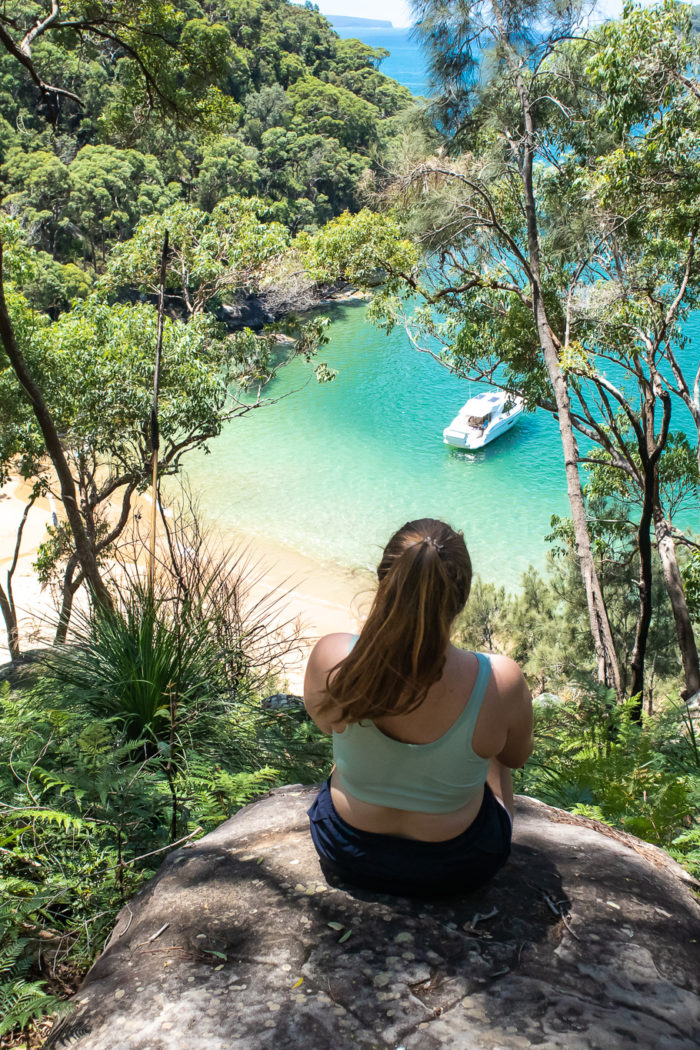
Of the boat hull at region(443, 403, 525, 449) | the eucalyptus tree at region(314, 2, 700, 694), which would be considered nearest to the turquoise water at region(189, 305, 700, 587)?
the boat hull at region(443, 403, 525, 449)

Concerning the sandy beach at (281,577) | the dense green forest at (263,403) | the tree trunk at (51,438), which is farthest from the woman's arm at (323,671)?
the sandy beach at (281,577)

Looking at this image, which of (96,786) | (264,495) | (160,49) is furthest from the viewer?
(264,495)

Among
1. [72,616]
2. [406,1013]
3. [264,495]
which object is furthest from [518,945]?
[264,495]

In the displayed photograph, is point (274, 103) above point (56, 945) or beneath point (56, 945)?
above

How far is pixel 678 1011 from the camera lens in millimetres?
1363

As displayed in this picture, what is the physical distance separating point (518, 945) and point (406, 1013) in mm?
304

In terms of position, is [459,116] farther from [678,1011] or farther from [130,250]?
[678,1011]

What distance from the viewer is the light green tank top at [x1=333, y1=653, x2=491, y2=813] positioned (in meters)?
1.61

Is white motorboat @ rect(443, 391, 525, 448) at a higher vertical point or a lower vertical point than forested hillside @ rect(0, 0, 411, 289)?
lower

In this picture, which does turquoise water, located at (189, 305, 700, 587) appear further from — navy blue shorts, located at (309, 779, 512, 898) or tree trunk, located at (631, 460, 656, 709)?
navy blue shorts, located at (309, 779, 512, 898)

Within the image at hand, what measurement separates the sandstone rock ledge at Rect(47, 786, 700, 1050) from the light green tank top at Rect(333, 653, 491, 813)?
0.26 meters

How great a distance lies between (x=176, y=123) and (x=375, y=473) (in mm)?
15167

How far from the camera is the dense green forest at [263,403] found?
7.82 ft

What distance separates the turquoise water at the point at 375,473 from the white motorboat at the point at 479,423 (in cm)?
46
